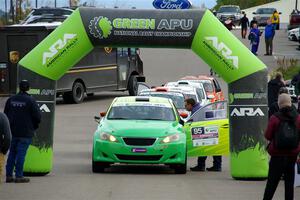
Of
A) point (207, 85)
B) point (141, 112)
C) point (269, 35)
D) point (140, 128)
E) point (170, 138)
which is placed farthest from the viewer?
point (269, 35)

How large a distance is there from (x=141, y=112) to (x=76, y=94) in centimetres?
1649

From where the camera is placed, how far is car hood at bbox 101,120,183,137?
1778cm

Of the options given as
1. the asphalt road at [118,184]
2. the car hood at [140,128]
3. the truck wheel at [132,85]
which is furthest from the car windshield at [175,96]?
the truck wheel at [132,85]

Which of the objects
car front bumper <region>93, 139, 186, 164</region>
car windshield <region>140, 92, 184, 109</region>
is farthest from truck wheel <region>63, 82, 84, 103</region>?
car front bumper <region>93, 139, 186, 164</region>

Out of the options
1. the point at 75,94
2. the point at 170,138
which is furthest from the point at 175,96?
the point at 75,94

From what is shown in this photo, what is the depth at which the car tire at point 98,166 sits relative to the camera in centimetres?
1789

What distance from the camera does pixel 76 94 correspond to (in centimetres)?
3544

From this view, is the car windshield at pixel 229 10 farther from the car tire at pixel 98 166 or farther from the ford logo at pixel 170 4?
the car tire at pixel 98 166

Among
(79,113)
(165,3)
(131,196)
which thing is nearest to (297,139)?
(131,196)

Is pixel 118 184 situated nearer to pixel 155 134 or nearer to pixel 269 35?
pixel 155 134

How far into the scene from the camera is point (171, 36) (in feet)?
56.1

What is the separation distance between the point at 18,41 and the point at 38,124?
59.7 ft

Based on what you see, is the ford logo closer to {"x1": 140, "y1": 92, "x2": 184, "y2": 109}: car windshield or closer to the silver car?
{"x1": 140, "y1": 92, "x2": 184, "y2": 109}: car windshield

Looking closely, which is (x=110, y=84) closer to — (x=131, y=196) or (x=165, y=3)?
(x=165, y=3)
